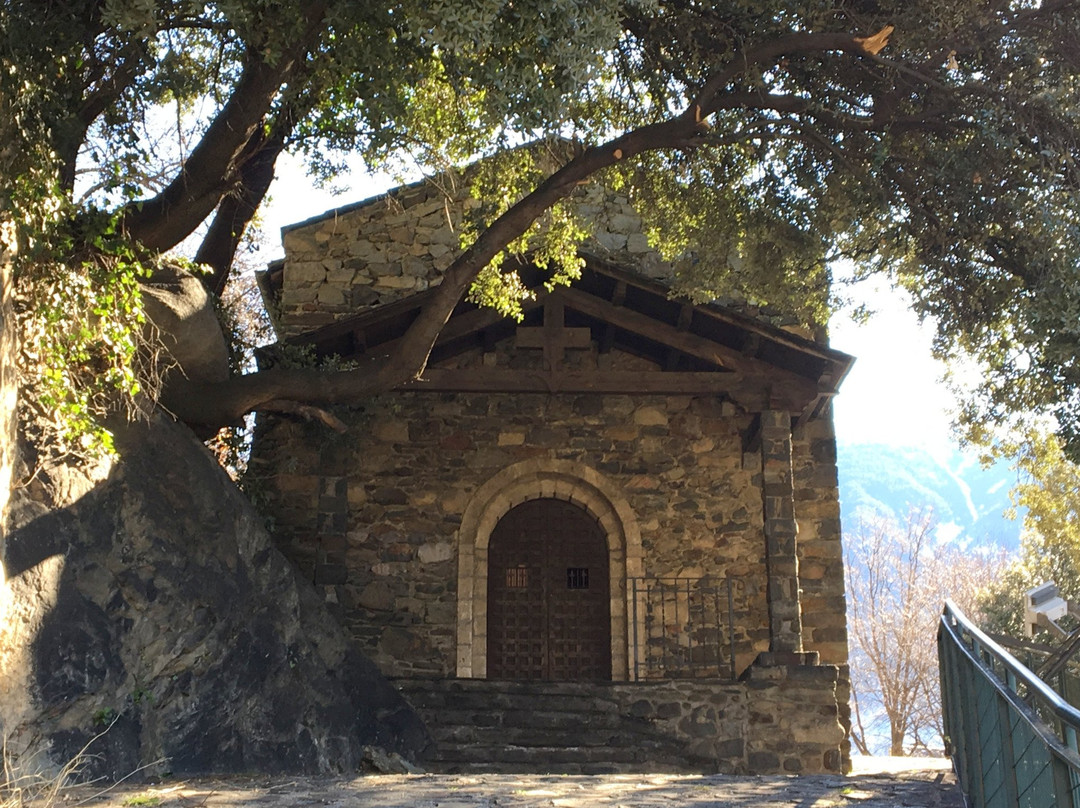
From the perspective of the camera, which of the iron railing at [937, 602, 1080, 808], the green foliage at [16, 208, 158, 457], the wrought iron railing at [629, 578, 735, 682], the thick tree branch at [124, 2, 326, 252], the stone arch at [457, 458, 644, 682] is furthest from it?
the stone arch at [457, 458, 644, 682]

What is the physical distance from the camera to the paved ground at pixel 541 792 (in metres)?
5.50

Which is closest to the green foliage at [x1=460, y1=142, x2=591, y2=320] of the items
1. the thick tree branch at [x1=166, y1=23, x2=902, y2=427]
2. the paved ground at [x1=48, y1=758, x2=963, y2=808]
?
the thick tree branch at [x1=166, y1=23, x2=902, y2=427]

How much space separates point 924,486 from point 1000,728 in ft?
469

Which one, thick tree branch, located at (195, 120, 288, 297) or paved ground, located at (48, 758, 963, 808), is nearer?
paved ground, located at (48, 758, 963, 808)

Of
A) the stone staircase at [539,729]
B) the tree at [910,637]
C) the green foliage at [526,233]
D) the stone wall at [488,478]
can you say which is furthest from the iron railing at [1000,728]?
the tree at [910,637]

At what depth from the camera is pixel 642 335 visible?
11055 millimetres

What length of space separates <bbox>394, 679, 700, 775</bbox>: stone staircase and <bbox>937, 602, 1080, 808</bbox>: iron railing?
2.87 m

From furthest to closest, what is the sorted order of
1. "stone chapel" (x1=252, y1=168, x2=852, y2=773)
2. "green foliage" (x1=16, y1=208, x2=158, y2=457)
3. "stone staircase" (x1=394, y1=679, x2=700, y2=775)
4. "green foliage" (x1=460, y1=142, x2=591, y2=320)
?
1. "stone chapel" (x1=252, y1=168, x2=852, y2=773)
2. "green foliage" (x1=460, y1=142, x2=591, y2=320)
3. "stone staircase" (x1=394, y1=679, x2=700, y2=775)
4. "green foliage" (x1=16, y1=208, x2=158, y2=457)

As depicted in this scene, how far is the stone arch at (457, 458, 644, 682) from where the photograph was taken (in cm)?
1088

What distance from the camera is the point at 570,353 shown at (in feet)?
38.7

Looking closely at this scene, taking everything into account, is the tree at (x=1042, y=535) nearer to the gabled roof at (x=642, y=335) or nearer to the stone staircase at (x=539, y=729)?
the gabled roof at (x=642, y=335)

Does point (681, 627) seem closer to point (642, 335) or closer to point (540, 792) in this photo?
point (642, 335)

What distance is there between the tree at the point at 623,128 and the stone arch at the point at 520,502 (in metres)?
3.19

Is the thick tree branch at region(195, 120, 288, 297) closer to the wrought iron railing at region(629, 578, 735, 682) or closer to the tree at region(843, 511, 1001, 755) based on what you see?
the wrought iron railing at region(629, 578, 735, 682)
